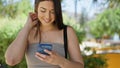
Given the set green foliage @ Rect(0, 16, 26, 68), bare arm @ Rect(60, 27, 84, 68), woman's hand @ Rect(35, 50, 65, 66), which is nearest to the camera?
woman's hand @ Rect(35, 50, 65, 66)

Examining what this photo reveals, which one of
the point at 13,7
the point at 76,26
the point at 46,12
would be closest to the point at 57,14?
the point at 46,12

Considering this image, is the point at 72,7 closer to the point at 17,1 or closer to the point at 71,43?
the point at 17,1

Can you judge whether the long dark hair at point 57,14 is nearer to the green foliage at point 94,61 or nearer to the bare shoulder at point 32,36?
the bare shoulder at point 32,36

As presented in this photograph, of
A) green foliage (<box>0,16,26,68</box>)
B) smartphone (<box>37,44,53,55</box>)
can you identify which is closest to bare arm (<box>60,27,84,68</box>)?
smartphone (<box>37,44,53,55</box>)

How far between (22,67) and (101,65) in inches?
34.9

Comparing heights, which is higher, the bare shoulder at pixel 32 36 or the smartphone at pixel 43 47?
the bare shoulder at pixel 32 36

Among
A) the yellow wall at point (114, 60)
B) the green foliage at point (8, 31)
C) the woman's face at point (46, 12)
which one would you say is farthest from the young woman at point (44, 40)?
the yellow wall at point (114, 60)

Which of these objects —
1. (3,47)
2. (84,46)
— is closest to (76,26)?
(84,46)

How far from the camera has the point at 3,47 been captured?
2.84 metres

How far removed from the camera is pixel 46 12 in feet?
4.03

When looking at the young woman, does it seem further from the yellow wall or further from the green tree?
the yellow wall

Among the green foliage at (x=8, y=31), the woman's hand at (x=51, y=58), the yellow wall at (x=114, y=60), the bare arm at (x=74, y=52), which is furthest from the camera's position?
the yellow wall at (x=114, y=60)

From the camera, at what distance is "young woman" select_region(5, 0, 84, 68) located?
123 cm

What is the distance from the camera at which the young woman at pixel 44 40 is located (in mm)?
1227
